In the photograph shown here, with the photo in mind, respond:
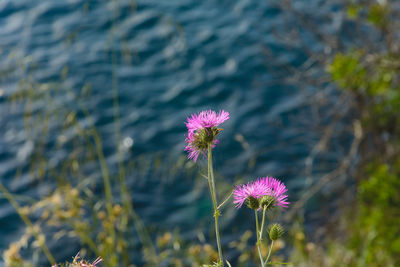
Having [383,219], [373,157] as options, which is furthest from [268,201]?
[373,157]

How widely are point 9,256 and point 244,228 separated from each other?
8.30 ft

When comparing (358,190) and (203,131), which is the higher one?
(203,131)

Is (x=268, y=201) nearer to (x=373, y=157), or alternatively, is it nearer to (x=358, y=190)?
(x=358, y=190)

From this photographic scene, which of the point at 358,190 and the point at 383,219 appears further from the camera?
the point at 358,190

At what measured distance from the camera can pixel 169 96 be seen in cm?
489

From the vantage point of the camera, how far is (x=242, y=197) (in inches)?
23.4

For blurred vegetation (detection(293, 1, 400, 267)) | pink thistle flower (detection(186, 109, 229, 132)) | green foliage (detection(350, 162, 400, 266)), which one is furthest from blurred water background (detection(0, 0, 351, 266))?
pink thistle flower (detection(186, 109, 229, 132))

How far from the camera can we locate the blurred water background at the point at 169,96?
3.96 meters

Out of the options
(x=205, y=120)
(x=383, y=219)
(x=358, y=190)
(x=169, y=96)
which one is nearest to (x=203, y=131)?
(x=205, y=120)

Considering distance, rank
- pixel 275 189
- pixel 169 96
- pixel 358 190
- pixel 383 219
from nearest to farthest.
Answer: pixel 275 189, pixel 383 219, pixel 358 190, pixel 169 96

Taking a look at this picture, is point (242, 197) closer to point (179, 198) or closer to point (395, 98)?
point (395, 98)

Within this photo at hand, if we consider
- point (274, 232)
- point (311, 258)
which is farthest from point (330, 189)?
point (274, 232)

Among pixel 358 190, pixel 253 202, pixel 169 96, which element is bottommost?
pixel 169 96

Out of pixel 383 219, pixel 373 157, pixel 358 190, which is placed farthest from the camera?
pixel 373 157
